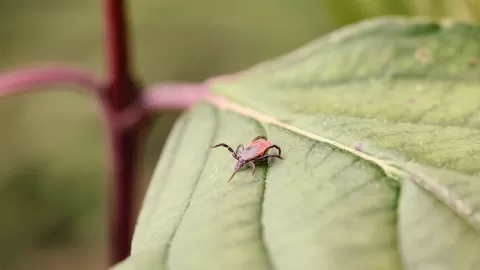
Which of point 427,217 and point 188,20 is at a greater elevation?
point 427,217

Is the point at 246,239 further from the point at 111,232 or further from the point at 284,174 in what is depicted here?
the point at 111,232

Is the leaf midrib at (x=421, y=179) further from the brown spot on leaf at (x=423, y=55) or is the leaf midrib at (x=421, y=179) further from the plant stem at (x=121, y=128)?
the plant stem at (x=121, y=128)

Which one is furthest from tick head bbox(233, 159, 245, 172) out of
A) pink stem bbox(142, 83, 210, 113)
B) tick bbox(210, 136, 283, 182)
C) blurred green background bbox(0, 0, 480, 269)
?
blurred green background bbox(0, 0, 480, 269)

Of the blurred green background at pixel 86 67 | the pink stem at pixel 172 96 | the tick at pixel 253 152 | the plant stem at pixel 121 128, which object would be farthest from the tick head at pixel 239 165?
the blurred green background at pixel 86 67

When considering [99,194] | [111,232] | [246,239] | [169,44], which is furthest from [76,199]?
[246,239]

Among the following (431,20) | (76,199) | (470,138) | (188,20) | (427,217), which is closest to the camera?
(427,217)

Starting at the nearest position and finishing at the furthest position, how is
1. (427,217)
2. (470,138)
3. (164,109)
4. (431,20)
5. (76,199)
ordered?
(427,217), (470,138), (431,20), (164,109), (76,199)
